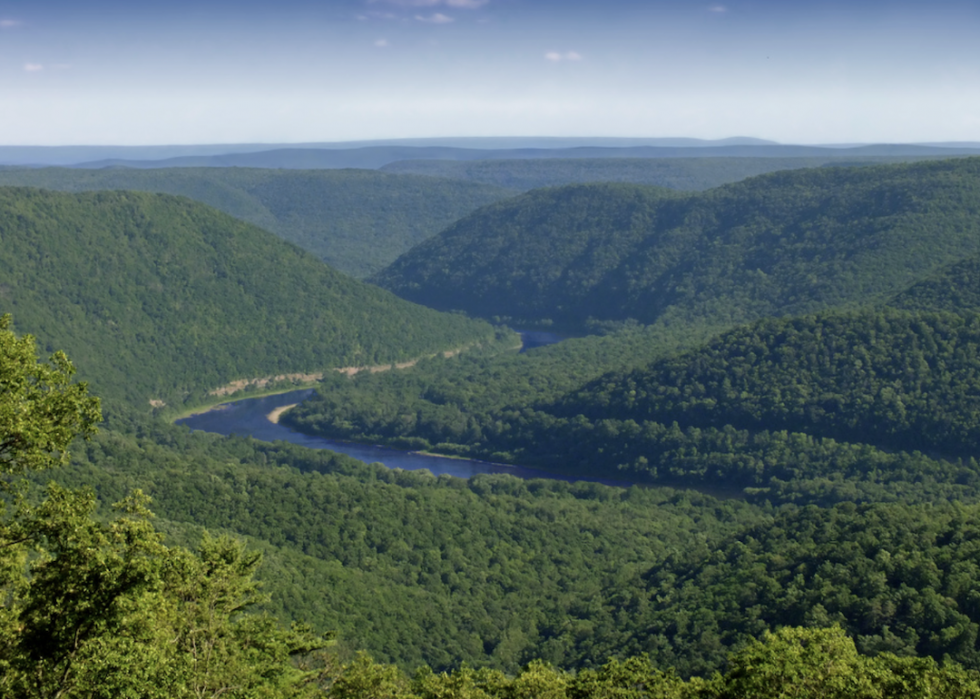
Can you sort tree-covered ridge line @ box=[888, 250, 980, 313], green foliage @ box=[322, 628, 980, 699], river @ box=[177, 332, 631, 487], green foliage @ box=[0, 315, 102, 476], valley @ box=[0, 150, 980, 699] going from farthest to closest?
tree-covered ridge line @ box=[888, 250, 980, 313] < river @ box=[177, 332, 631, 487] < valley @ box=[0, 150, 980, 699] < green foliage @ box=[322, 628, 980, 699] < green foliage @ box=[0, 315, 102, 476]

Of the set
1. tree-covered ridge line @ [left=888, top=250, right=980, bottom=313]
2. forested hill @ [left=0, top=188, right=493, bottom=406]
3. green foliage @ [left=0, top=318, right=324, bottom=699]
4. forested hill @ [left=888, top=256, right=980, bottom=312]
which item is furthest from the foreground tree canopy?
forested hill @ [left=0, top=188, right=493, bottom=406]

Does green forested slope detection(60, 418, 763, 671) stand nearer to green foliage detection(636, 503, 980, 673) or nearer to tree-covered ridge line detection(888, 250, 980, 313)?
green foliage detection(636, 503, 980, 673)

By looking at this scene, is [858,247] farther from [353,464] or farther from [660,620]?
[660,620]

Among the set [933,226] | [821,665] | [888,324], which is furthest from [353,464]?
[933,226]

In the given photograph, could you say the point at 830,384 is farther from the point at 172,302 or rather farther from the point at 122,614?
the point at 172,302

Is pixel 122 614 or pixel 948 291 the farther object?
pixel 948 291

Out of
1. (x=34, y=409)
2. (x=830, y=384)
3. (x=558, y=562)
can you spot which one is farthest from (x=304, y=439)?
(x=34, y=409)
